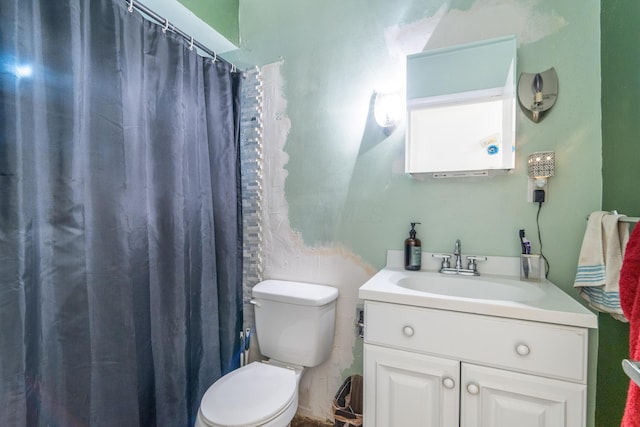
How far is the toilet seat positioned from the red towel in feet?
3.32

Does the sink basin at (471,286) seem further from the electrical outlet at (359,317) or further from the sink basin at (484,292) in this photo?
the electrical outlet at (359,317)

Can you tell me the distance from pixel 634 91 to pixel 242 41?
1.85 m

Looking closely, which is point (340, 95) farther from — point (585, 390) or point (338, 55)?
point (585, 390)

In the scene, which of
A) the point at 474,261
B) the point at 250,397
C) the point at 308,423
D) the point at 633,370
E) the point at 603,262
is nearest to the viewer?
the point at 633,370

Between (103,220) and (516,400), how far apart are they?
4.95 feet

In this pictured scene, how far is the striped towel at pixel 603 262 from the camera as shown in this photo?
0.97 m

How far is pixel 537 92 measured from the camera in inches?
48.4

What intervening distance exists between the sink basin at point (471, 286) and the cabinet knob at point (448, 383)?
0.36 metres

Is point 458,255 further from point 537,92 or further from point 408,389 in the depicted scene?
point 537,92

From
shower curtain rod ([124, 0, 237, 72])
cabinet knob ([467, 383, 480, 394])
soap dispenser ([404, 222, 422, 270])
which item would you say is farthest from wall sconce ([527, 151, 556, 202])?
shower curtain rod ([124, 0, 237, 72])

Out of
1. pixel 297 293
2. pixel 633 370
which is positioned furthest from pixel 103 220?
pixel 633 370

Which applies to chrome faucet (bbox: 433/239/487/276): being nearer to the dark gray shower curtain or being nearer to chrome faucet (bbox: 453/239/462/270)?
chrome faucet (bbox: 453/239/462/270)


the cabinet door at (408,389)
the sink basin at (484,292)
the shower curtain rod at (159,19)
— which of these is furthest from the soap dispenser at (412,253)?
the shower curtain rod at (159,19)

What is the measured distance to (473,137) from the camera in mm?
1336
